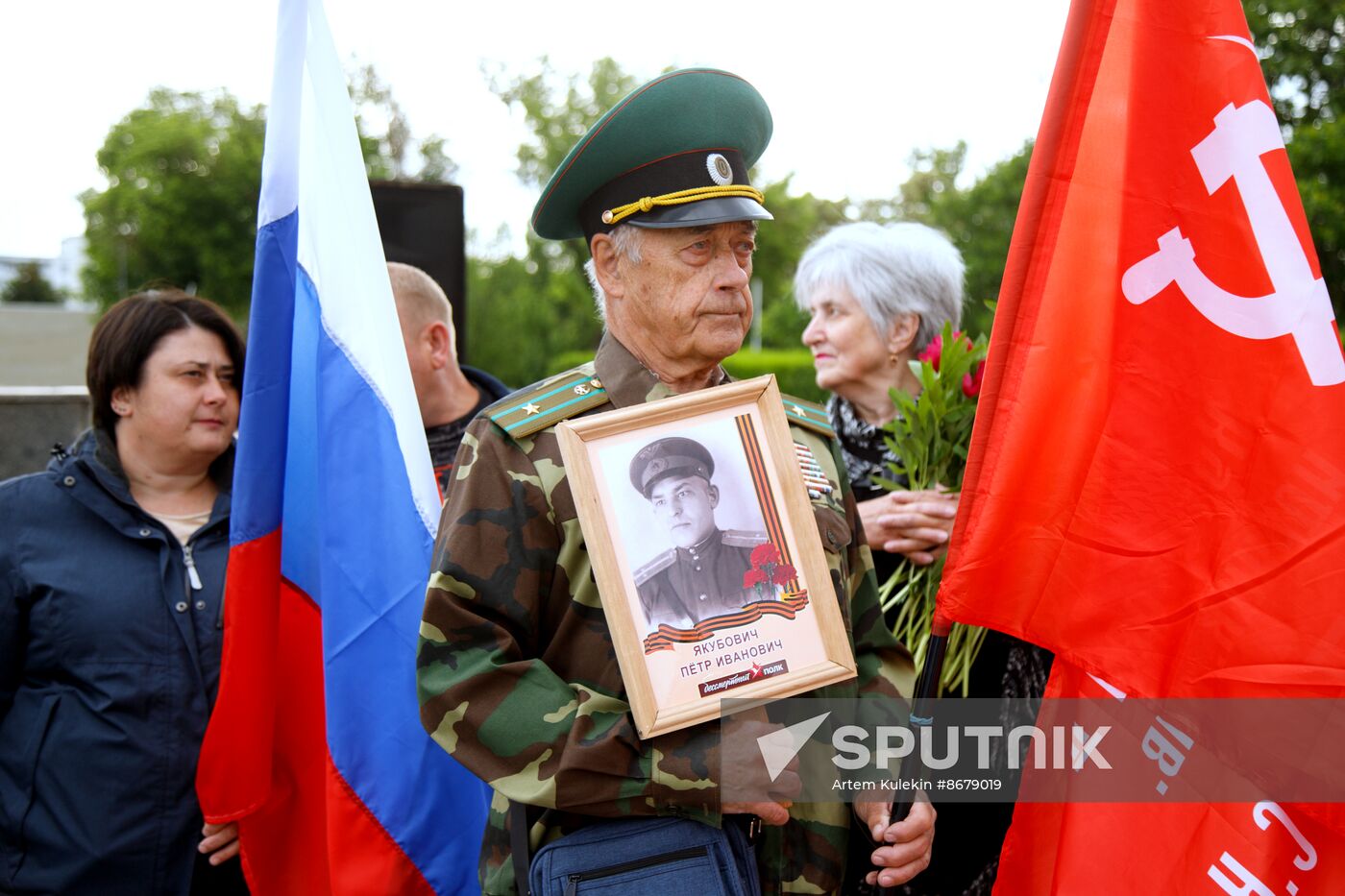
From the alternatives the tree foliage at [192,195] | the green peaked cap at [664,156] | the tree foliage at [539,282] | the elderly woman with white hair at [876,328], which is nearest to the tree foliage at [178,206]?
the tree foliage at [192,195]

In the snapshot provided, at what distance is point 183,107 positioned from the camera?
142 feet

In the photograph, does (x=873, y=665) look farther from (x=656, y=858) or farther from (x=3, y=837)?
(x=3, y=837)

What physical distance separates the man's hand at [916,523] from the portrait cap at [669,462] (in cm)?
107

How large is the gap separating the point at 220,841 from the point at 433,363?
5.44 feet

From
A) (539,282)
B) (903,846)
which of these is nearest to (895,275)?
(903,846)

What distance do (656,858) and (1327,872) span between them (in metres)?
1.10

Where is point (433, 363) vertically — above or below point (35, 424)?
above

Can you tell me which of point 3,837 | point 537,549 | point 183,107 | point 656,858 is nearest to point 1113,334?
point 537,549

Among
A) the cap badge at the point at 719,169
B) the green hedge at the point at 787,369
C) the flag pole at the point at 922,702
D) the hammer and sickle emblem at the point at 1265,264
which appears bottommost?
the green hedge at the point at 787,369

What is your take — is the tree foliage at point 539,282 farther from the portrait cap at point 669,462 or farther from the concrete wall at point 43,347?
the portrait cap at point 669,462

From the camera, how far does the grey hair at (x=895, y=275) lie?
321 centimetres

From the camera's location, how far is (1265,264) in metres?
1.70

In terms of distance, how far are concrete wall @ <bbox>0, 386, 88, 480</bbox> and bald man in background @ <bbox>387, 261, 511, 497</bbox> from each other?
9.75 feet

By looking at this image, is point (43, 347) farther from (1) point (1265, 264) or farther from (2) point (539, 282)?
(1) point (1265, 264)
